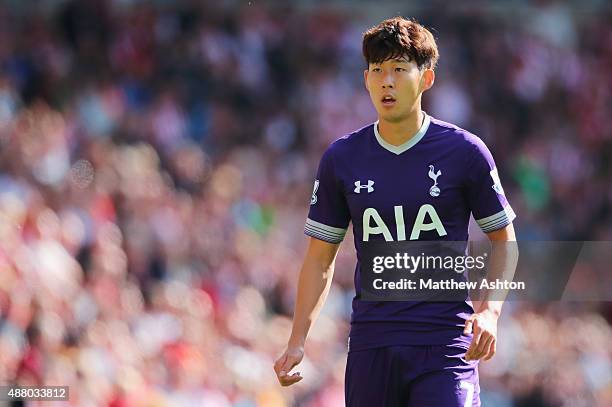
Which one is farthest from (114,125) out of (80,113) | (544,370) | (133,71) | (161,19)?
(544,370)

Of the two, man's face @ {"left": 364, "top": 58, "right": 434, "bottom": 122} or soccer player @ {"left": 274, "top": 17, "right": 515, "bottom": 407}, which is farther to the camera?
man's face @ {"left": 364, "top": 58, "right": 434, "bottom": 122}

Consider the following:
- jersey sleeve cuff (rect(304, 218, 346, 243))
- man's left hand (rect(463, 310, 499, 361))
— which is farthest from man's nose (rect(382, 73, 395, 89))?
man's left hand (rect(463, 310, 499, 361))

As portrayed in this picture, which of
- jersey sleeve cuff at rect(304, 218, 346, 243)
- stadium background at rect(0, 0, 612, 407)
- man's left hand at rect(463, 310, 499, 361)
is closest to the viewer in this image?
man's left hand at rect(463, 310, 499, 361)

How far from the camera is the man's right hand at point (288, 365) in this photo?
559 centimetres

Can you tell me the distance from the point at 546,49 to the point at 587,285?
14.2 ft

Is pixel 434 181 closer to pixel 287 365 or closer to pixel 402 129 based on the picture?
pixel 402 129

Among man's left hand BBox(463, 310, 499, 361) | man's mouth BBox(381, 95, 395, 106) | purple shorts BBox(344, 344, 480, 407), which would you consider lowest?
purple shorts BBox(344, 344, 480, 407)

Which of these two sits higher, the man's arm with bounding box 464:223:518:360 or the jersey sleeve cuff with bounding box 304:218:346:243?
the jersey sleeve cuff with bounding box 304:218:346:243

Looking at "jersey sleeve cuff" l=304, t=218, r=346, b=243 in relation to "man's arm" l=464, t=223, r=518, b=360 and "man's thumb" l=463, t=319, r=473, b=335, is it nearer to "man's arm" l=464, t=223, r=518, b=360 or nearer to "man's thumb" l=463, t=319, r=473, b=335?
"man's arm" l=464, t=223, r=518, b=360

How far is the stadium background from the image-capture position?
9.70 m

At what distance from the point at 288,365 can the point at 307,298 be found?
32 centimetres

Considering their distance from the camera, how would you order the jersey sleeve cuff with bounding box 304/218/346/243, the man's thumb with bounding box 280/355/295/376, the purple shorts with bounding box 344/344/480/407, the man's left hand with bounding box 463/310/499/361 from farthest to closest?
1. the jersey sleeve cuff with bounding box 304/218/346/243
2. the man's thumb with bounding box 280/355/295/376
3. the purple shorts with bounding box 344/344/480/407
4. the man's left hand with bounding box 463/310/499/361

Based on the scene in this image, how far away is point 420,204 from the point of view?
548 cm

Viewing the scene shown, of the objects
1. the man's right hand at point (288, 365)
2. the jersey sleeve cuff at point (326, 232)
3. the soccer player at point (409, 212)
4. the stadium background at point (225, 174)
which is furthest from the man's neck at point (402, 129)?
the stadium background at point (225, 174)
